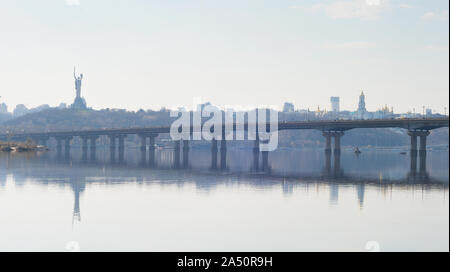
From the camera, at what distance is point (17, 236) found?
35.6 metres

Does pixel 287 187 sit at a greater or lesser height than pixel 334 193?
lesser

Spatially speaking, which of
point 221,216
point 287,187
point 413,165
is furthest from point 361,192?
point 413,165

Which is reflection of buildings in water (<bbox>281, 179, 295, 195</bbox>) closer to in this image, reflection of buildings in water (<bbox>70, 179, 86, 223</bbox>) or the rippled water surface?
the rippled water surface

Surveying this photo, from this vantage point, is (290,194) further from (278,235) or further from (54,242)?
(54,242)

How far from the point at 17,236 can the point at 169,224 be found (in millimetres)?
9996

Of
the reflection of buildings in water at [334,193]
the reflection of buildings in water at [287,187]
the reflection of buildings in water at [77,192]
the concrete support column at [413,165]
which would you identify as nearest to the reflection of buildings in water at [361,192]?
the reflection of buildings in water at [334,193]

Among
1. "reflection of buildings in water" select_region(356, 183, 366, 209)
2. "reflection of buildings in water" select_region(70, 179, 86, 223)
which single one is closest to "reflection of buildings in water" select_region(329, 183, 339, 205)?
"reflection of buildings in water" select_region(356, 183, 366, 209)

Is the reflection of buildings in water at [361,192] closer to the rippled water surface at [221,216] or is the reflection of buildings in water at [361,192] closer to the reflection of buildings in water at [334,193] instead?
the rippled water surface at [221,216]

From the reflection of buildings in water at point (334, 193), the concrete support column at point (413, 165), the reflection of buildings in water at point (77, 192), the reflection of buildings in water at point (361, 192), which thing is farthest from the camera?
the concrete support column at point (413, 165)

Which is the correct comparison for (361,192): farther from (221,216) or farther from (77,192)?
(77,192)

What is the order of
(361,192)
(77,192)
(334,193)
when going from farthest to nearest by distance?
(361,192) → (334,193) → (77,192)
